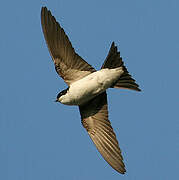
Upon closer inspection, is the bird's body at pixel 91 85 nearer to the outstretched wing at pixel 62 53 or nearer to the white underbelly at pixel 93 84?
the white underbelly at pixel 93 84

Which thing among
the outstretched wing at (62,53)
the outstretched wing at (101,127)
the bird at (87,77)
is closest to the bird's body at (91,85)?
the bird at (87,77)

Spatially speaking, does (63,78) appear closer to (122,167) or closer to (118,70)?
(118,70)

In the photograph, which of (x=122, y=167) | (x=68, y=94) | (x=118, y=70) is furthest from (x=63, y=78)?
(x=122, y=167)

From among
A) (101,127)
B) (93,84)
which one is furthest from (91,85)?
(101,127)

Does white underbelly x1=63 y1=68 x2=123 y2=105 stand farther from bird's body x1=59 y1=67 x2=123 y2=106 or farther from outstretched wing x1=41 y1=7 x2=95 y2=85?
outstretched wing x1=41 y1=7 x2=95 y2=85

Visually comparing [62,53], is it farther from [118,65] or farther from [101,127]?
[101,127]

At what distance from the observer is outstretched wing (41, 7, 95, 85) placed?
674 cm

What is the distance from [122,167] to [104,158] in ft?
0.84

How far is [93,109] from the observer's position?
721 centimetres

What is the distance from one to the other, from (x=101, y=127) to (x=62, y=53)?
1052 millimetres

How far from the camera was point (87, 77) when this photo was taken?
269 inches

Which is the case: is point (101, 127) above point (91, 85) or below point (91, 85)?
below

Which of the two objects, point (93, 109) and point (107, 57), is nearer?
point (107, 57)

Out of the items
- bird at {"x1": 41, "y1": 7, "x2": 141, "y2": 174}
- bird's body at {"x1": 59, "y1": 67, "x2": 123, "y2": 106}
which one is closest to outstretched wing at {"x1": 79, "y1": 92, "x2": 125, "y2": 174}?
bird at {"x1": 41, "y1": 7, "x2": 141, "y2": 174}
